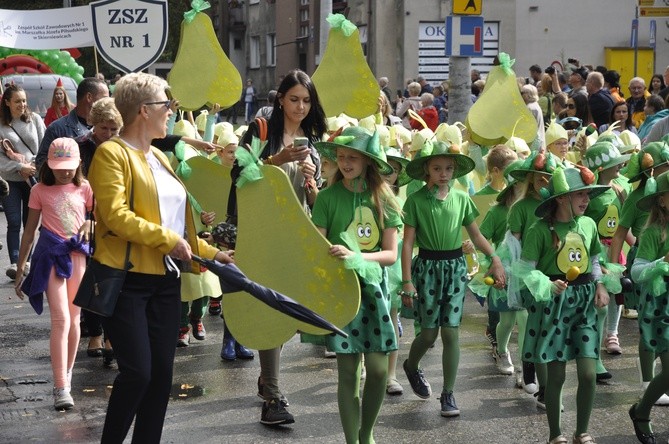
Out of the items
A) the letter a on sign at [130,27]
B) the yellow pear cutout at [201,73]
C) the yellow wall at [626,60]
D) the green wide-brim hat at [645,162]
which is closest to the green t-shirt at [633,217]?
the green wide-brim hat at [645,162]

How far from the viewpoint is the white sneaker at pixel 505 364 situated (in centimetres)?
833

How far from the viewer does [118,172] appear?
514 centimetres

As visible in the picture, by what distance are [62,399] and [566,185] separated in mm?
3213

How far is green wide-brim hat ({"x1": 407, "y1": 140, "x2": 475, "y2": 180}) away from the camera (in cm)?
720

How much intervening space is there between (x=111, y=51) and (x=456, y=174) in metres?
5.61

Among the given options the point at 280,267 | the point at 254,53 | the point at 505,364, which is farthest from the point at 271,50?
the point at 280,267

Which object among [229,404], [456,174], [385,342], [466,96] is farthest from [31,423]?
[466,96]

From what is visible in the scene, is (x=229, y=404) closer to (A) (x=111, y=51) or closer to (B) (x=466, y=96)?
(A) (x=111, y=51)

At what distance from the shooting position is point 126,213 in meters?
5.08

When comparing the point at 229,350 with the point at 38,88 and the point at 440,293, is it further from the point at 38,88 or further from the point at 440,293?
the point at 38,88

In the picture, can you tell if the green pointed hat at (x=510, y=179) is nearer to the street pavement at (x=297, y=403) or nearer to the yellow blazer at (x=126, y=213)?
the street pavement at (x=297, y=403)

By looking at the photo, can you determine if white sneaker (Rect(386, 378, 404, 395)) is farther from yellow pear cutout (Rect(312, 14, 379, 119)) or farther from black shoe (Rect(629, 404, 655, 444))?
yellow pear cutout (Rect(312, 14, 379, 119))

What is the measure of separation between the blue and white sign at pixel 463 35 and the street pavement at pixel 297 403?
17.9ft

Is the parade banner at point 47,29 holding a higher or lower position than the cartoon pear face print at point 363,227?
higher
